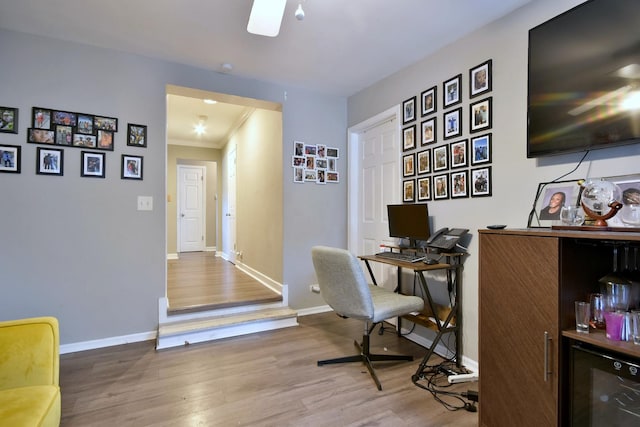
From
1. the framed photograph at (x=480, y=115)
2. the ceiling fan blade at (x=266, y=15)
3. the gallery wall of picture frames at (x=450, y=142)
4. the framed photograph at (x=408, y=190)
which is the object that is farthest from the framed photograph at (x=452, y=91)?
the ceiling fan blade at (x=266, y=15)

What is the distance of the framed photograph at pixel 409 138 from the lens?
9.39 ft

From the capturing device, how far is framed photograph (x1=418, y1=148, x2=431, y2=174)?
8.91 ft

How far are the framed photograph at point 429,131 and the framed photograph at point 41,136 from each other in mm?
3049

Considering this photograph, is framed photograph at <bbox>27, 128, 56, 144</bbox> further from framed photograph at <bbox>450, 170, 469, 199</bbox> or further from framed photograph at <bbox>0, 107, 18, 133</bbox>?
framed photograph at <bbox>450, 170, 469, 199</bbox>

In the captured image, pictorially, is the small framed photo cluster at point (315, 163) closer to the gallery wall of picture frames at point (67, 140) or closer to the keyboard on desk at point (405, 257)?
the keyboard on desk at point (405, 257)

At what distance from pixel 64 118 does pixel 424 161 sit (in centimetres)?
302

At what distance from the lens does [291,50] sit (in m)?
2.70

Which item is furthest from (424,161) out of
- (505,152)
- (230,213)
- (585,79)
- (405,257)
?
(230,213)

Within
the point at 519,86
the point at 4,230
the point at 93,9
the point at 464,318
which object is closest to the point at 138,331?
the point at 4,230

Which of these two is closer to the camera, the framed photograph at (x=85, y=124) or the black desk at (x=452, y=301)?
the black desk at (x=452, y=301)

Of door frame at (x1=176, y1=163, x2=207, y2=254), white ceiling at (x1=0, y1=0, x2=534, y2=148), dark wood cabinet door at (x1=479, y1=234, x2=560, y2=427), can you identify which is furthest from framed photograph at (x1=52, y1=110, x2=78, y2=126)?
door frame at (x1=176, y1=163, x2=207, y2=254)

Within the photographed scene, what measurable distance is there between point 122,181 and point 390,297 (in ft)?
8.12

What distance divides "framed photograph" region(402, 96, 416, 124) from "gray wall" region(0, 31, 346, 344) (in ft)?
5.59

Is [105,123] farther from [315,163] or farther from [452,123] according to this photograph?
[452,123]
